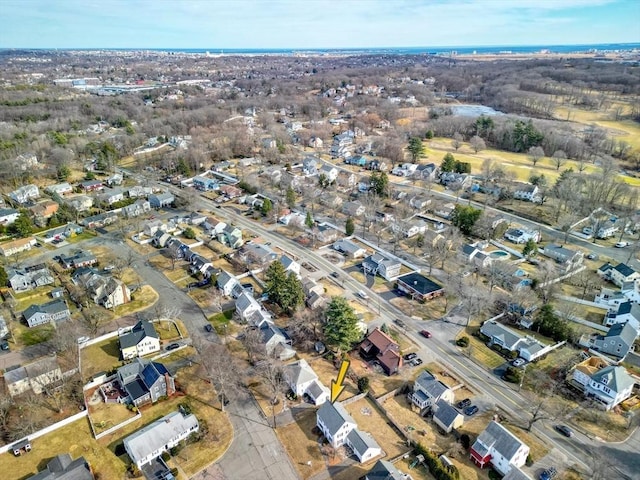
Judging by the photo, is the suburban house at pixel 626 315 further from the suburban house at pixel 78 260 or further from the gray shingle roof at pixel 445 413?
the suburban house at pixel 78 260

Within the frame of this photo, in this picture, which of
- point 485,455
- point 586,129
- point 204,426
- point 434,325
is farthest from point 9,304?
point 586,129

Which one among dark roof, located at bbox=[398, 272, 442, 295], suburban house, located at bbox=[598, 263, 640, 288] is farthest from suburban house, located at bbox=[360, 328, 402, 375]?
suburban house, located at bbox=[598, 263, 640, 288]

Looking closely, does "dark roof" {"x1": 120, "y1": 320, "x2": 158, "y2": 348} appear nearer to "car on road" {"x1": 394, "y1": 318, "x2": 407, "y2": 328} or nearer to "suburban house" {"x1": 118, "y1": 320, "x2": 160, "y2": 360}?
"suburban house" {"x1": 118, "y1": 320, "x2": 160, "y2": 360}

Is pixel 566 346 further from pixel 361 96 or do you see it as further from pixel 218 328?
pixel 361 96

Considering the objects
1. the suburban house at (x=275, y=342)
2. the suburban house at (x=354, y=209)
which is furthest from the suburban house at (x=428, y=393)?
the suburban house at (x=354, y=209)

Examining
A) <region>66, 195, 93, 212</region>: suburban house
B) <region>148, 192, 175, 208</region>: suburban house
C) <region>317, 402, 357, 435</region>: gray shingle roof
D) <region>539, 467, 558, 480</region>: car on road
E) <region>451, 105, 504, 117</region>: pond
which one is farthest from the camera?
<region>451, 105, 504, 117</region>: pond

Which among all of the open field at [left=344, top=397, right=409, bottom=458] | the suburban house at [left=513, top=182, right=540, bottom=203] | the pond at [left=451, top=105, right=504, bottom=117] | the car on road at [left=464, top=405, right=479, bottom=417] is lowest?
the open field at [left=344, top=397, right=409, bottom=458]
